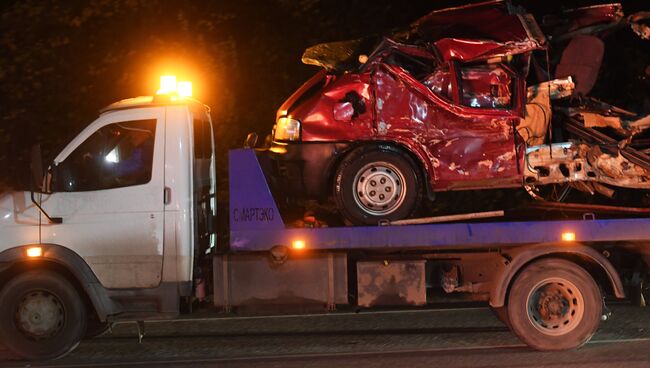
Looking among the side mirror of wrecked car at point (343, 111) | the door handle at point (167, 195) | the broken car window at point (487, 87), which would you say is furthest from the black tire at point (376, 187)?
the door handle at point (167, 195)

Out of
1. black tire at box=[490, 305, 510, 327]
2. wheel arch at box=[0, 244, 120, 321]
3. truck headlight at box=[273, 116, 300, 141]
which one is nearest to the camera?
wheel arch at box=[0, 244, 120, 321]

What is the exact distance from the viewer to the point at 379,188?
6738 millimetres

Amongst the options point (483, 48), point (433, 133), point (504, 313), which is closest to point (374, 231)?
point (433, 133)

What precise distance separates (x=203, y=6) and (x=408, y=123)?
5136 millimetres

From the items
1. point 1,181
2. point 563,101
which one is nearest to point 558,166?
point 563,101

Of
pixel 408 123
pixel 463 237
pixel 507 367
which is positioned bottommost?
pixel 507 367

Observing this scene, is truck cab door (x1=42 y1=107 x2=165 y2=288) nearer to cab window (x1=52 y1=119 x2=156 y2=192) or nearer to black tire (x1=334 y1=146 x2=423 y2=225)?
cab window (x1=52 y1=119 x2=156 y2=192)

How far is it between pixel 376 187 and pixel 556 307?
190 centimetres

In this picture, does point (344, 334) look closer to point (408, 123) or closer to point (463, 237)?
point (463, 237)

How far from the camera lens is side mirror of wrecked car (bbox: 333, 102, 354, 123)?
6.73 m

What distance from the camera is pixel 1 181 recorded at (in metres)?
9.58

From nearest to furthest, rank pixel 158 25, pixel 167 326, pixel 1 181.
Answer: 1. pixel 167 326
2. pixel 1 181
3. pixel 158 25

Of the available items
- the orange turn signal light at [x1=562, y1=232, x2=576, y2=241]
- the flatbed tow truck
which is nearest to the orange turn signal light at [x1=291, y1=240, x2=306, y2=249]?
the flatbed tow truck

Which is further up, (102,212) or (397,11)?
(397,11)
